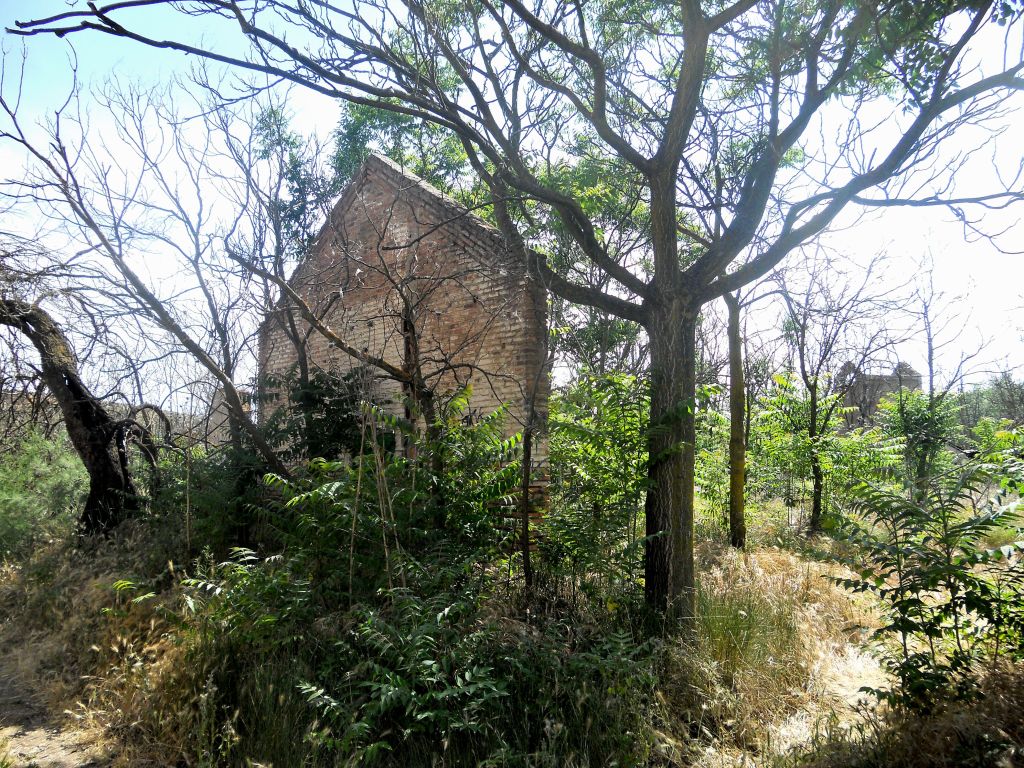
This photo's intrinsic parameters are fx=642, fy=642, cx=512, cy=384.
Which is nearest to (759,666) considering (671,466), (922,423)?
(671,466)

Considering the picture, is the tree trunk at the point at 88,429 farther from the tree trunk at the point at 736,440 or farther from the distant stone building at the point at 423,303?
the tree trunk at the point at 736,440

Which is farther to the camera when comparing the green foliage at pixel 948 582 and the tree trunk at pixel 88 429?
the tree trunk at pixel 88 429

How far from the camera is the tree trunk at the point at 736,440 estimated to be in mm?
8969

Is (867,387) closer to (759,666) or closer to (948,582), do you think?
(759,666)

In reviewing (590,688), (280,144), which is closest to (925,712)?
(590,688)

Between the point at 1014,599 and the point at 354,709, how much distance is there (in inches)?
158

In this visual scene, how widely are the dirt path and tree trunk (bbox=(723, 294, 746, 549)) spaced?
24.5 ft

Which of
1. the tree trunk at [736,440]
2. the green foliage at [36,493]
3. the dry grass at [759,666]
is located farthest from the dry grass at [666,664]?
the green foliage at [36,493]

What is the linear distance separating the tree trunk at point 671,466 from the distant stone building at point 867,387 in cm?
532

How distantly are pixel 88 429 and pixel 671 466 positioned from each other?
7960 millimetres

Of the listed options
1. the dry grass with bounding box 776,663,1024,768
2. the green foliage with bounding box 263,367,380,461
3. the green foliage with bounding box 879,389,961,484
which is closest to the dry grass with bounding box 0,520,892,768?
the dry grass with bounding box 776,663,1024,768

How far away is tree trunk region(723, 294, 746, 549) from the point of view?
8.97 m

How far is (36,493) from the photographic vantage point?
30.7 ft

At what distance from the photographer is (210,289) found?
857 centimetres
